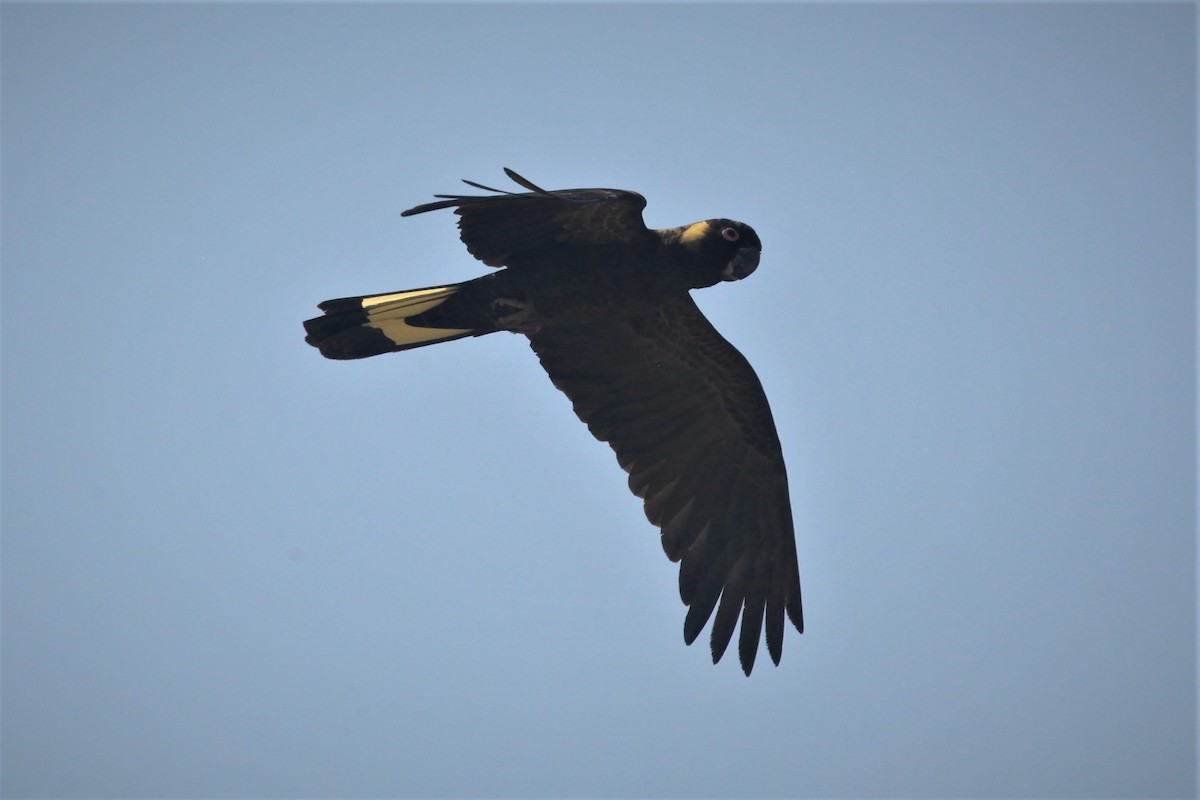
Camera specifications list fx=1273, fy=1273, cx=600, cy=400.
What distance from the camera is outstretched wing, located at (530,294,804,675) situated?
1014cm

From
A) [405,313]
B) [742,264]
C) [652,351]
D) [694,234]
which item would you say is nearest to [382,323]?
[405,313]

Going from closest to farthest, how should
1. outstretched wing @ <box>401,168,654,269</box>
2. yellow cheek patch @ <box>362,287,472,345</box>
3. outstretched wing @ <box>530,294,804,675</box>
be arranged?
outstretched wing @ <box>401,168,654,269</box> < yellow cheek patch @ <box>362,287,472,345</box> < outstretched wing @ <box>530,294,804,675</box>

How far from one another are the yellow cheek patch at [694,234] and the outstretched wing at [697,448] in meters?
0.80

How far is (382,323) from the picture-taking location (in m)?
9.79

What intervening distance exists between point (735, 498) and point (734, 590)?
2.76 feet

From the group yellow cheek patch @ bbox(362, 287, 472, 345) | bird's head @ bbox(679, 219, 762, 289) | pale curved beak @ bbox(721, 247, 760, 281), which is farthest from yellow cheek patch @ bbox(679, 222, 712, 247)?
yellow cheek patch @ bbox(362, 287, 472, 345)

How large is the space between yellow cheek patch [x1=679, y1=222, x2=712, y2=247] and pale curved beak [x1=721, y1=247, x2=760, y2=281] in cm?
29

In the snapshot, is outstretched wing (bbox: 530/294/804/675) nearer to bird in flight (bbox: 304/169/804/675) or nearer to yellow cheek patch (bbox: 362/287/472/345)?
bird in flight (bbox: 304/169/804/675)

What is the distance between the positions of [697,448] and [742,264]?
76.0 inches

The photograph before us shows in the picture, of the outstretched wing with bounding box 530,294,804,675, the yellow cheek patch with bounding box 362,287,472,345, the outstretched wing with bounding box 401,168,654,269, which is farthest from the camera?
the outstretched wing with bounding box 530,294,804,675

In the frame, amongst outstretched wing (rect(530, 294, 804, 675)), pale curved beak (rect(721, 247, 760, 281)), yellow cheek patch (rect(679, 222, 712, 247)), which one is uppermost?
yellow cheek patch (rect(679, 222, 712, 247))

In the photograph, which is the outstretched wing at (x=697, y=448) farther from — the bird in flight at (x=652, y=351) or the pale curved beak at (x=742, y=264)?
the pale curved beak at (x=742, y=264)

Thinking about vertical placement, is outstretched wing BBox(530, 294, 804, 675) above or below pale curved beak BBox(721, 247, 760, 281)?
below

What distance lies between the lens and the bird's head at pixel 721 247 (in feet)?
A: 30.5
